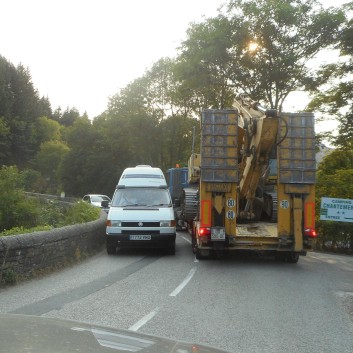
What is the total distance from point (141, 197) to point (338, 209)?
223 inches

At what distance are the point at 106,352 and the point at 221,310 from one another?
5413mm

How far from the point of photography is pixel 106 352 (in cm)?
273

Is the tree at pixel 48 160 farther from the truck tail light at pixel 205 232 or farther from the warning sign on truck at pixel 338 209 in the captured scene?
the truck tail light at pixel 205 232

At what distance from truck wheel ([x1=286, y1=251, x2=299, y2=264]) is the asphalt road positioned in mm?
686

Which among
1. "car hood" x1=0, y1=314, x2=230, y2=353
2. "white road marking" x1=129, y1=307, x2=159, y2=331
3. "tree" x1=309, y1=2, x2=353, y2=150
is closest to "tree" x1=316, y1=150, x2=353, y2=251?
"tree" x1=309, y1=2, x2=353, y2=150

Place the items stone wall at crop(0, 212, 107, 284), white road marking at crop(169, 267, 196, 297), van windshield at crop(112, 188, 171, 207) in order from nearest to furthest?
white road marking at crop(169, 267, 196, 297) → stone wall at crop(0, 212, 107, 284) → van windshield at crop(112, 188, 171, 207)

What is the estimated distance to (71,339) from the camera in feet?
9.64

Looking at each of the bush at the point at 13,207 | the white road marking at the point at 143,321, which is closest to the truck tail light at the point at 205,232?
the white road marking at the point at 143,321

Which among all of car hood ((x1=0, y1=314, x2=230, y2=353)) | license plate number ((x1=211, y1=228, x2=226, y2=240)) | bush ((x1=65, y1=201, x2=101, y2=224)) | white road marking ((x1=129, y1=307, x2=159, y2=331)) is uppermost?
bush ((x1=65, y1=201, x2=101, y2=224))

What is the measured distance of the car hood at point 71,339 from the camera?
2.75 meters

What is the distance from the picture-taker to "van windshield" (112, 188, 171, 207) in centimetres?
1600

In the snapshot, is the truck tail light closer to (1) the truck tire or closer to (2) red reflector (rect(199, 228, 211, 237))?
(2) red reflector (rect(199, 228, 211, 237))

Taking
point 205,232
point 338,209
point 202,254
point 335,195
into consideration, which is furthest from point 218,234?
point 335,195

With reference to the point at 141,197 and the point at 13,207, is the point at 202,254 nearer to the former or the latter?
the point at 141,197
